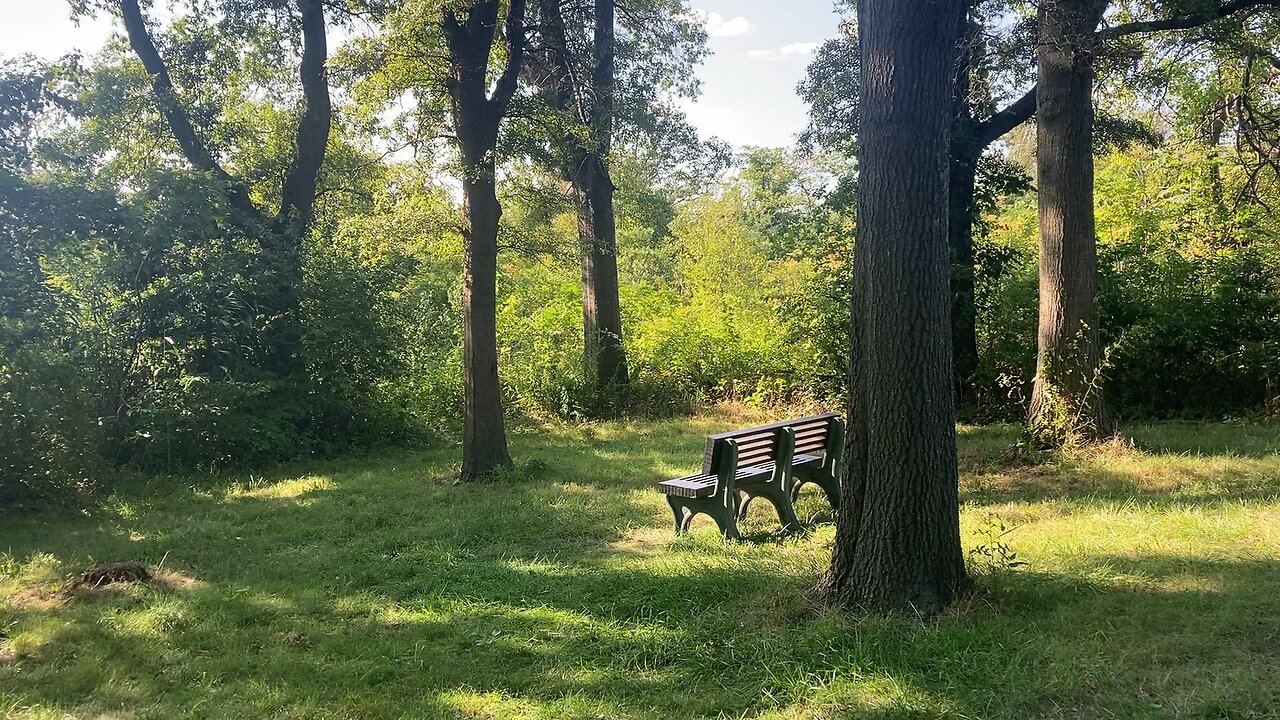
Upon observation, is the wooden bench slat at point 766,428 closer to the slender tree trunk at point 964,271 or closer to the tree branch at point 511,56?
the tree branch at point 511,56

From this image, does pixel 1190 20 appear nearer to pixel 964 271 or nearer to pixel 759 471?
pixel 964 271

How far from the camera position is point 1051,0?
8.64 meters

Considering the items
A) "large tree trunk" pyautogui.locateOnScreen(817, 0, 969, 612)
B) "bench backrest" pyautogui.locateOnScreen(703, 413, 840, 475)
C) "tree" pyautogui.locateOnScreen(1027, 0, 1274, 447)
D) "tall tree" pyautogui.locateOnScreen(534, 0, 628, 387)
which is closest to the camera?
"large tree trunk" pyautogui.locateOnScreen(817, 0, 969, 612)

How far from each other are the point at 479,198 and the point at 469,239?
498 millimetres

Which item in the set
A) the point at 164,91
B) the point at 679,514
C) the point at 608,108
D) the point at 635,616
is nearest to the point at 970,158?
the point at 608,108

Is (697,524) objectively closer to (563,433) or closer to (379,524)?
(379,524)

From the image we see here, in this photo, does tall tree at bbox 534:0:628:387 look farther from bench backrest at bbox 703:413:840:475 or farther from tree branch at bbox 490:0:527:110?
bench backrest at bbox 703:413:840:475

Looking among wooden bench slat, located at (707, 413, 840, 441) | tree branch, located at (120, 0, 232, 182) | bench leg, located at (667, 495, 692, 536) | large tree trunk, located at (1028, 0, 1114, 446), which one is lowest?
bench leg, located at (667, 495, 692, 536)

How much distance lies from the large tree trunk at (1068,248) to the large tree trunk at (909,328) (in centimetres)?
527

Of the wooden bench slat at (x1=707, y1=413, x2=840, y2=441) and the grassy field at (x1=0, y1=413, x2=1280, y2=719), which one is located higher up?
the wooden bench slat at (x1=707, y1=413, x2=840, y2=441)

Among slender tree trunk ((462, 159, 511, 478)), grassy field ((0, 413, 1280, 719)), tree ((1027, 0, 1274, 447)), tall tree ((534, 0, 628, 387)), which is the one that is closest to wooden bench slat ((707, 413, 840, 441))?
grassy field ((0, 413, 1280, 719))

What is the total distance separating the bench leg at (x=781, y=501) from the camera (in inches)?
256

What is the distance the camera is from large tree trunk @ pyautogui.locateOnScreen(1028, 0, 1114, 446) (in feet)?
28.2

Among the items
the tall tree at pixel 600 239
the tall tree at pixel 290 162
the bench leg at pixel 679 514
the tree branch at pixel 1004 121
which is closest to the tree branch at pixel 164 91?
the tall tree at pixel 290 162
